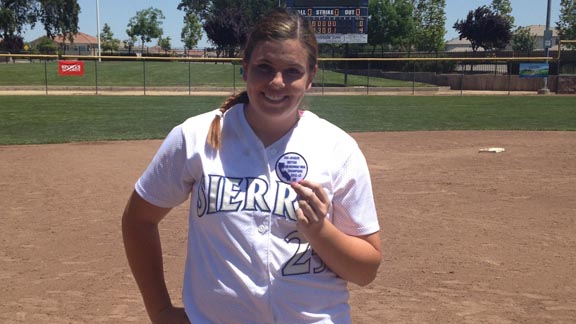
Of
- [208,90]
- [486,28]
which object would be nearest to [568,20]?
[486,28]

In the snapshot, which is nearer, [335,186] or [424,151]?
[335,186]

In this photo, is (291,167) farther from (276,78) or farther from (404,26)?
(404,26)

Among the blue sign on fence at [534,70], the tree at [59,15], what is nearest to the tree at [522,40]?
the blue sign on fence at [534,70]

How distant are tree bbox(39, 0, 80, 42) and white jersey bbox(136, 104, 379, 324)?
76908mm

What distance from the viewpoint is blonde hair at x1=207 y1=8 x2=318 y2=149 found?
1873 mm

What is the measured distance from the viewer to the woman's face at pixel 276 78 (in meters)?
1.87

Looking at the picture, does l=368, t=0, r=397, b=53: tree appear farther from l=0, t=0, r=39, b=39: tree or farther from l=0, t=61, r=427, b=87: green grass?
l=0, t=0, r=39, b=39: tree

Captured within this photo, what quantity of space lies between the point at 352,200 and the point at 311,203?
0.24 meters

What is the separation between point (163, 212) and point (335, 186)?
23.6 inches

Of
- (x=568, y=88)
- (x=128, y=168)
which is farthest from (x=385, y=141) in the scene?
(x=568, y=88)

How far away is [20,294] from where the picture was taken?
4.83 metres

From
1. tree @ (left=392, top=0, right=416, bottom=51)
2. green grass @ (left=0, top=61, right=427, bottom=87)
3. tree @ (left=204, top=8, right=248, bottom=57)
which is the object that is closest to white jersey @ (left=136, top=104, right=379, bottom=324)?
green grass @ (left=0, top=61, right=427, bottom=87)

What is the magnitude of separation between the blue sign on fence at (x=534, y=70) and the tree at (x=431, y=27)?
1051 inches

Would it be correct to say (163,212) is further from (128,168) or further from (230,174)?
(128,168)
